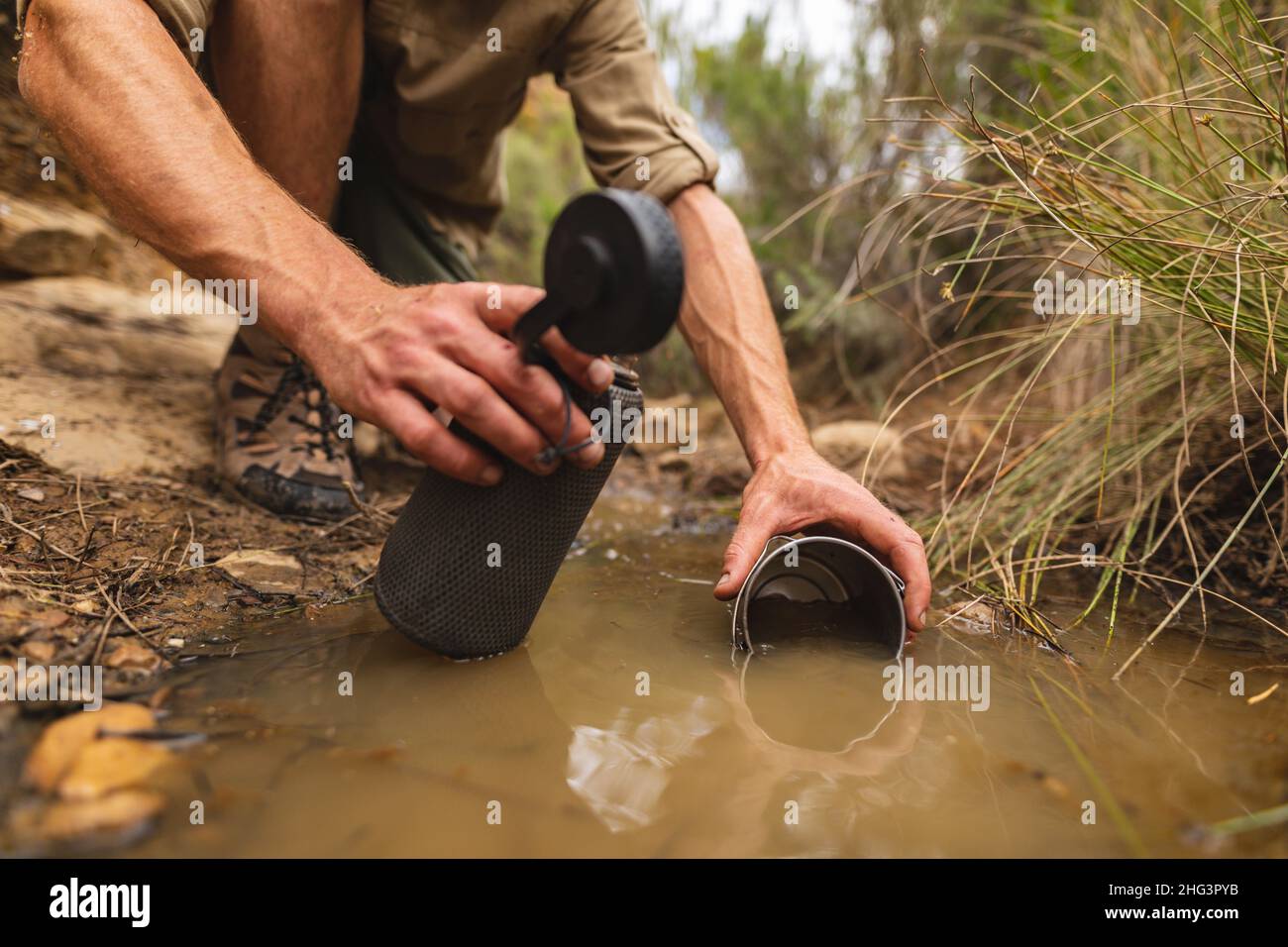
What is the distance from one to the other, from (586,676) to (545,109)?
7362 millimetres

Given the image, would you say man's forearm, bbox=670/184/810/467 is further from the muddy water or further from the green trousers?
the green trousers

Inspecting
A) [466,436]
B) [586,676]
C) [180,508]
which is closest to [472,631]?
[586,676]

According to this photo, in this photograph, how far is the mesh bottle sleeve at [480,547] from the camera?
1.22 m

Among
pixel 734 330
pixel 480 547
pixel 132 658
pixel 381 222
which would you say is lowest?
pixel 132 658

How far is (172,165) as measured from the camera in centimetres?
124

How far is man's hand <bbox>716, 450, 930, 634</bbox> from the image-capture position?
1.37 meters

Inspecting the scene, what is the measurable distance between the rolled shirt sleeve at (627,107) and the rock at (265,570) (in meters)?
1.25

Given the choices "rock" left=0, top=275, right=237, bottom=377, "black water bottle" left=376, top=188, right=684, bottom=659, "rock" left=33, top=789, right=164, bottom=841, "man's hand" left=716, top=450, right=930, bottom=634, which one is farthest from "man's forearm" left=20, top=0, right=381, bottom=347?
"rock" left=0, top=275, right=237, bottom=377

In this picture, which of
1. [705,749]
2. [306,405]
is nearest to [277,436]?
[306,405]

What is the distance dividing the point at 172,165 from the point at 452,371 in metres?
0.61

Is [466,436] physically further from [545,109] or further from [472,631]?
[545,109]

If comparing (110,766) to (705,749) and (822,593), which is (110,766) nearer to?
(705,749)

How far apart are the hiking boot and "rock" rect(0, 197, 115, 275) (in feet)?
3.07
